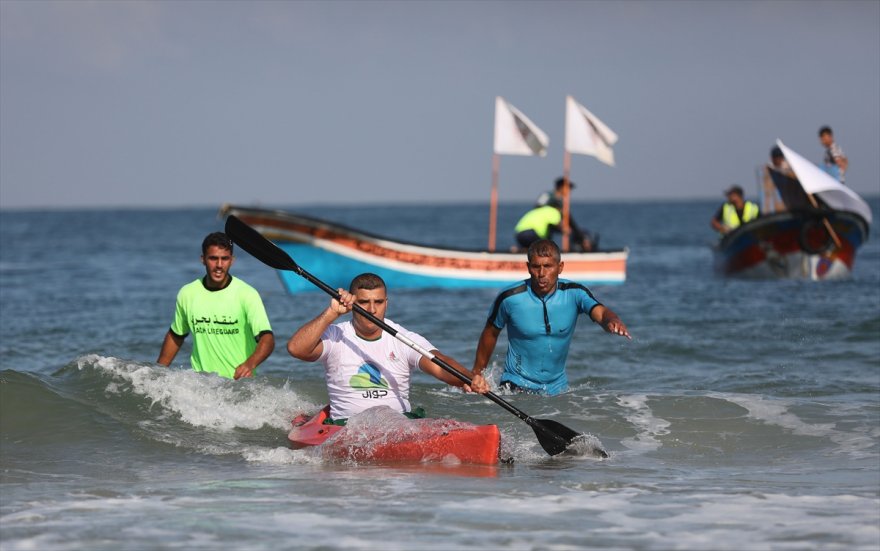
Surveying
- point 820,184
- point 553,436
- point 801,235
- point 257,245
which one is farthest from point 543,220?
point 553,436

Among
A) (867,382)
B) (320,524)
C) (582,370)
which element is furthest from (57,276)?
(320,524)

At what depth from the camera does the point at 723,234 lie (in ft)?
85.1

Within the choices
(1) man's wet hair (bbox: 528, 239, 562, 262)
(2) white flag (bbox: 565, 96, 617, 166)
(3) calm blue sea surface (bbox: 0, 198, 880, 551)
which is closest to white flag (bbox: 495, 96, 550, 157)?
(2) white flag (bbox: 565, 96, 617, 166)

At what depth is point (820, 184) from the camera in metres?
22.6

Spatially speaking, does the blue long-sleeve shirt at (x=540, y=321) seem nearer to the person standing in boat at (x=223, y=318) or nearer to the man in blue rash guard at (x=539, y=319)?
the man in blue rash guard at (x=539, y=319)

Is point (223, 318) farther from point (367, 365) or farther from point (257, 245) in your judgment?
point (367, 365)

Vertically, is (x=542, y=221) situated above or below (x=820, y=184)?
below

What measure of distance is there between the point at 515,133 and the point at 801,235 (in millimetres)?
6192

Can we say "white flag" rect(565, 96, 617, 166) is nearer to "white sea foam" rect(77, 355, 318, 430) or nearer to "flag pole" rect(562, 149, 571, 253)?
"flag pole" rect(562, 149, 571, 253)

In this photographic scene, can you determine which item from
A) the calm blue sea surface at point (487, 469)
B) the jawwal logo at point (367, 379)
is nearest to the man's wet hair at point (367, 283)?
the jawwal logo at point (367, 379)

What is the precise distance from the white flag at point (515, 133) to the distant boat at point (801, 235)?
14.7 feet

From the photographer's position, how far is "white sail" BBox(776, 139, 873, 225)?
73.6ft

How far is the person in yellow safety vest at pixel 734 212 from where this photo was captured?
24703 mm

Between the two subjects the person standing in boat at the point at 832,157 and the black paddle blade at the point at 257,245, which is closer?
the black paddle blade at the point at 257,245
